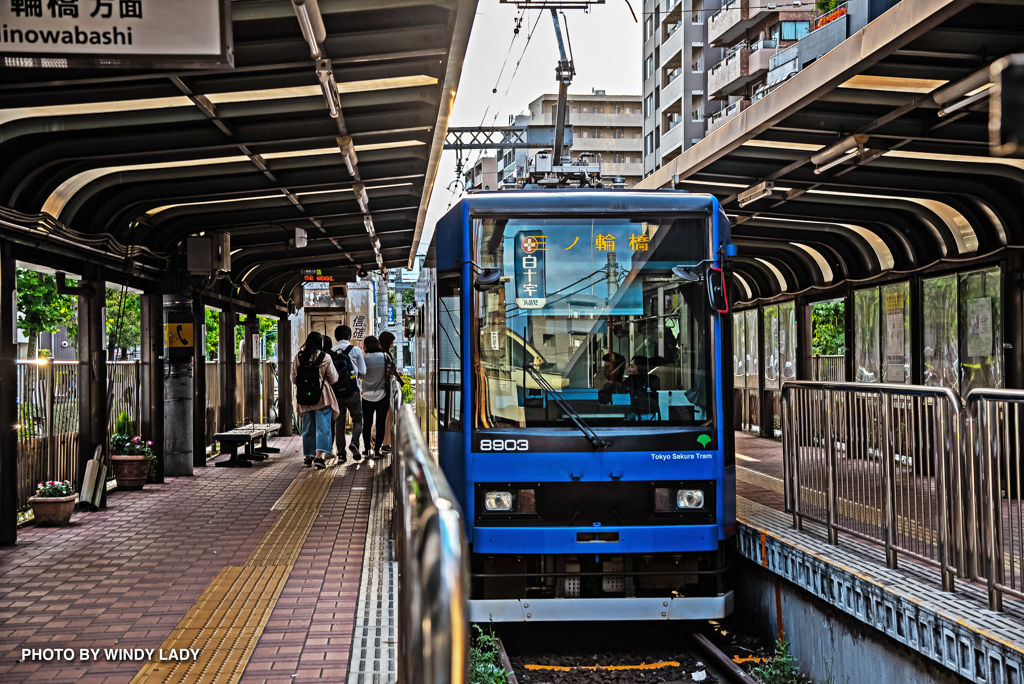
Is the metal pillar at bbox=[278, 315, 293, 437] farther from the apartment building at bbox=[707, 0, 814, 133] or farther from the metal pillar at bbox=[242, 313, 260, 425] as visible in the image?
the apartment building at bbox=[707, 0, 814, 133]

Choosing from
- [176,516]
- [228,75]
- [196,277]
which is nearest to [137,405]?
[196,277]

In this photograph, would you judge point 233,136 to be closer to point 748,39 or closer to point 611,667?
point 611,667

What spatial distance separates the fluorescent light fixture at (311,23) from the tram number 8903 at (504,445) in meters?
2.88

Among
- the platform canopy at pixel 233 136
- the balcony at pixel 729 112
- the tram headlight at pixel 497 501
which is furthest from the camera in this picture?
the balcony at pixel 729 112

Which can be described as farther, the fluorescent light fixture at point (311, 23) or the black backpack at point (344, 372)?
the black backpack at point (344, 372)

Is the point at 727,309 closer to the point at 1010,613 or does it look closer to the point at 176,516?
the point at 1010,613

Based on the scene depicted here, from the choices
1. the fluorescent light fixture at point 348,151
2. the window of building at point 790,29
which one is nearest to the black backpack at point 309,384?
the fluorescent light fixture at point 348,151

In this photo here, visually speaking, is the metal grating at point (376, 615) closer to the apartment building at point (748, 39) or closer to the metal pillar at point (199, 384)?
the metal pillar at point (199, 384)

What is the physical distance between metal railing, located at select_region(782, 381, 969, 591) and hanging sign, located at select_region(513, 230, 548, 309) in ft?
7.25

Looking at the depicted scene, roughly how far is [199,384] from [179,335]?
134cm

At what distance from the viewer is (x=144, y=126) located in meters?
8.55

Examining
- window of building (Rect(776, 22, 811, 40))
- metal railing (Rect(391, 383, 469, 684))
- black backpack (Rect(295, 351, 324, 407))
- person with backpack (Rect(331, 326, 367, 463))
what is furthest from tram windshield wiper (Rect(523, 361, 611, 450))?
window of building (Rect(776, 22, 811, 40))

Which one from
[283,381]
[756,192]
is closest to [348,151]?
[756,192]

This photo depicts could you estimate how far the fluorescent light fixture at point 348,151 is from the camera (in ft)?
31.3
